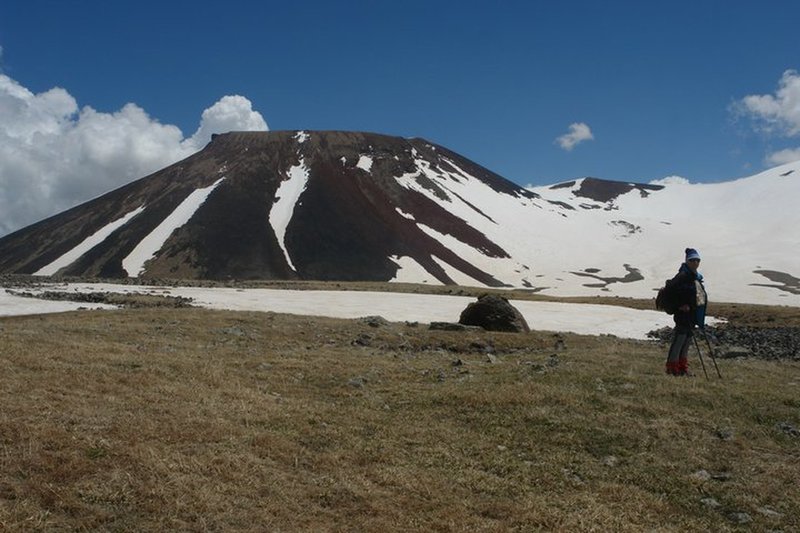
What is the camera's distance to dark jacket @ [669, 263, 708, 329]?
20547 millimetres

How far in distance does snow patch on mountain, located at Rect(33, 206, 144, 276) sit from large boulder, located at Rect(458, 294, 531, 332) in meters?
131

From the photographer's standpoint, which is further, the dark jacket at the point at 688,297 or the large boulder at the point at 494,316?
the large boulder at the point at 494,316

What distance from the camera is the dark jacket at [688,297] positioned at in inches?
809

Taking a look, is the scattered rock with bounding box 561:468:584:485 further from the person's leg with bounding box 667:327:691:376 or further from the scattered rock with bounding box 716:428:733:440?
the person's leg with bounding box 667:327:691:376

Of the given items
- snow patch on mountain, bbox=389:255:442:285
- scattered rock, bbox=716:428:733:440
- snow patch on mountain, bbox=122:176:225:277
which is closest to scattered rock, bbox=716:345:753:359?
scattered rock, bbox=716:428:733:440

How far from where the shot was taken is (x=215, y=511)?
9609mm

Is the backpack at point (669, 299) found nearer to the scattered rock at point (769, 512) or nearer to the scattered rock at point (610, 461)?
the scattered rock at point (610, 461)

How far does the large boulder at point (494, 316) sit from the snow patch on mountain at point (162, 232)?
11144 cm

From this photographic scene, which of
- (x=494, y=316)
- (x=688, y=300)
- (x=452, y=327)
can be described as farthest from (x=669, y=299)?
(x=494, y=316)

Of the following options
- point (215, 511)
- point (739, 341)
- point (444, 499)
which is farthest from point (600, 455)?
point (739, 341)

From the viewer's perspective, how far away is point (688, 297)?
20.7 m

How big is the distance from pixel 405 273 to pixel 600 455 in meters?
131

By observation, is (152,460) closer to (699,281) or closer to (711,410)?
(711,410)

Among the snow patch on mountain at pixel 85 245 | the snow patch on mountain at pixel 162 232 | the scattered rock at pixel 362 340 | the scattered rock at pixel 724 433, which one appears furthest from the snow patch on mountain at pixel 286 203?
the scattered rock at pixel 724 433
